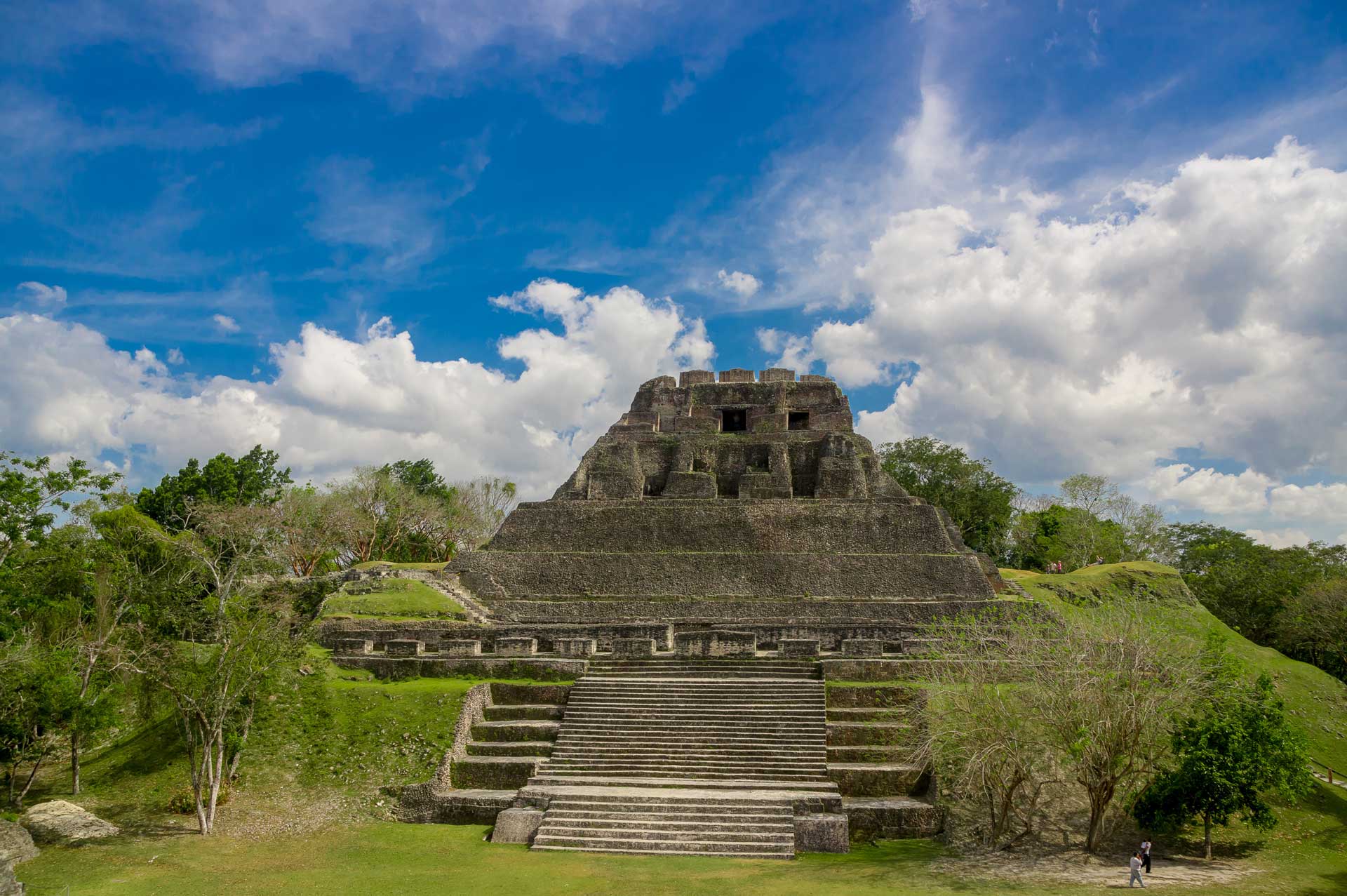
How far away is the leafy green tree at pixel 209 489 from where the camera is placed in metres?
34.4

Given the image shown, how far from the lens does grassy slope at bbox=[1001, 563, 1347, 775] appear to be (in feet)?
50.5

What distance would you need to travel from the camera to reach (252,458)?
123ft

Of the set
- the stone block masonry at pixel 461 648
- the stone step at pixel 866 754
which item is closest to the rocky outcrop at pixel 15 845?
the stone block masonry at pixel 461 648

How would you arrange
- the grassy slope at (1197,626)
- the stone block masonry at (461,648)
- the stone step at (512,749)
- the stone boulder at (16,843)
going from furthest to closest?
the stone block masonry at (461,648)
the grassy slope at (1197,626)
the stone step at (512,749)
the stone boulder at (16,843)

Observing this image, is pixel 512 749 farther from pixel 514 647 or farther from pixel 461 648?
pixel 461 648

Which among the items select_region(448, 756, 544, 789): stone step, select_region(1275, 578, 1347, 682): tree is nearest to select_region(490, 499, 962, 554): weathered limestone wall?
select_region(448, 756, 544, 789): stone step

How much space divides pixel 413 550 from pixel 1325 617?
37429 mm

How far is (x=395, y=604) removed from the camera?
2111 centimetres

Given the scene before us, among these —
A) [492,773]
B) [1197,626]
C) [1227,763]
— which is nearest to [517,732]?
[492,773]

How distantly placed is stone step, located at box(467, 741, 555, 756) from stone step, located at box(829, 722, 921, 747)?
192 inches

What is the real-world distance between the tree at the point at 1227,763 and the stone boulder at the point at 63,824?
15.0 metres

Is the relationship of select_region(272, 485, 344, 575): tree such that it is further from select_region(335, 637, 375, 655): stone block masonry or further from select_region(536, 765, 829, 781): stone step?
select_region(536, 765, 829, 781): stone step

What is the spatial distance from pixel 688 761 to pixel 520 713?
3.42 meters

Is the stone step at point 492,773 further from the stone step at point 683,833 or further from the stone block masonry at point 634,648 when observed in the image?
the stone block masonry at point 634,648
